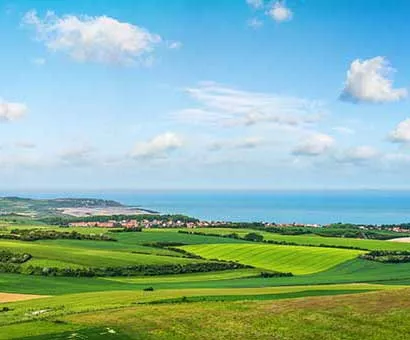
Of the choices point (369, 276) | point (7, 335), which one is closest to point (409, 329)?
point (7, 335)

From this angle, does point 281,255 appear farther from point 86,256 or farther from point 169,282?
point 169,282

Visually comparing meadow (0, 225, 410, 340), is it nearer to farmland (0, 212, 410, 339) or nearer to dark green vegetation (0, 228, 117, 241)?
farmland (0, 212, 410, 339)

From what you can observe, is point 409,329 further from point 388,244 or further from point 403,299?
point 388,244

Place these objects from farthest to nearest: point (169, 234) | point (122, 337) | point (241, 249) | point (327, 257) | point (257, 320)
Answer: point (169, 234) < point (241, 249) < point (327, 257) < point (257, 320) < point (122, 337)

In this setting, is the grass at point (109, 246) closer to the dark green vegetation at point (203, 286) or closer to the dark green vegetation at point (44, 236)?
the dark green vegetation at point (203, 286)

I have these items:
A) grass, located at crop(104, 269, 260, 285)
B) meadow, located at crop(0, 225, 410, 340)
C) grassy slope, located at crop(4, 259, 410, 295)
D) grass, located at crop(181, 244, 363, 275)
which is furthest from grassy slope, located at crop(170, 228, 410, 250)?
grass, located at crop(104, 269, 260, 285)

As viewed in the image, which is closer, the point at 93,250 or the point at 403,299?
the point at 403,299
